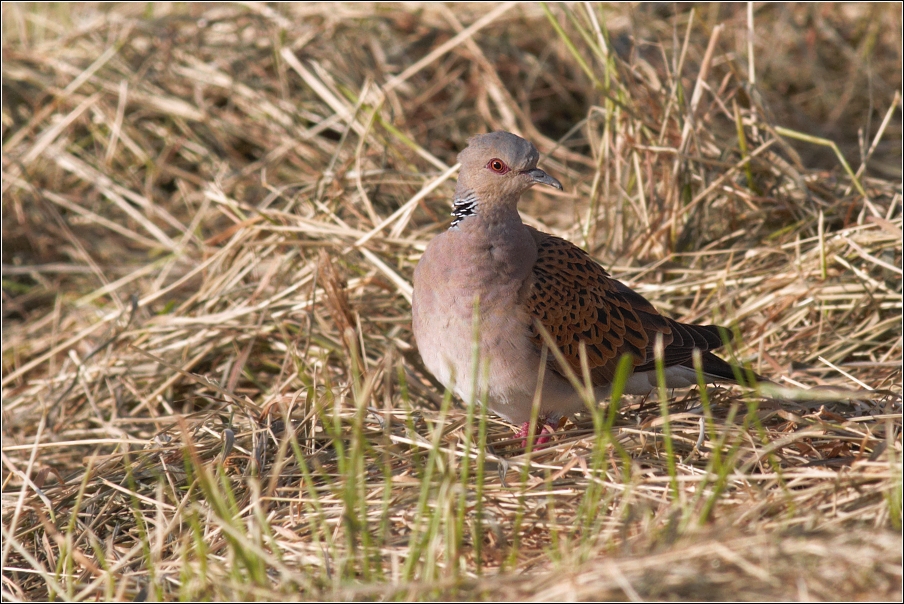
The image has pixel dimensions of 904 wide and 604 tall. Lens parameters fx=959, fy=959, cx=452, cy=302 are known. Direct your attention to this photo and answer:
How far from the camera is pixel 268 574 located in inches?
113

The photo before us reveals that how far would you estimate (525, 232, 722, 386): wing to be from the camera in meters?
3.72

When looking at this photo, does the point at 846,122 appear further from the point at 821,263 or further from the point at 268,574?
the point at 268,574

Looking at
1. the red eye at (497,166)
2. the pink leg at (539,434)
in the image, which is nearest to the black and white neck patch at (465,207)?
the red eye at (497,166)

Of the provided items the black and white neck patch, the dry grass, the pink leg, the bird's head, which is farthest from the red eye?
the pink leg

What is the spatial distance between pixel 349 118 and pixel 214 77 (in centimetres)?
156

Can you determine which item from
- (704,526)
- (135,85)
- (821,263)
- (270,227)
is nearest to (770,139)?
(821,263)

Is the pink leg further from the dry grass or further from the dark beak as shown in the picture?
the dark beak

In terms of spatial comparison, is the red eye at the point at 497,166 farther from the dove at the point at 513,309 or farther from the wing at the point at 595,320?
the wing at the point at 595,320

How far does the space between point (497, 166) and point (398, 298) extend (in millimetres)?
1565

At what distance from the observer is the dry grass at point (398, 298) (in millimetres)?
2705

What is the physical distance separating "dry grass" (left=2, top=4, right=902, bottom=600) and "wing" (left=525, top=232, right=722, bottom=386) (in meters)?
0.26

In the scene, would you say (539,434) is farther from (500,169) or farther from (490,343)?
(500,169)

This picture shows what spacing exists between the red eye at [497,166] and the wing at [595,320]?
0.39 metres

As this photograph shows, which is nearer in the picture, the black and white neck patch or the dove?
the dove
